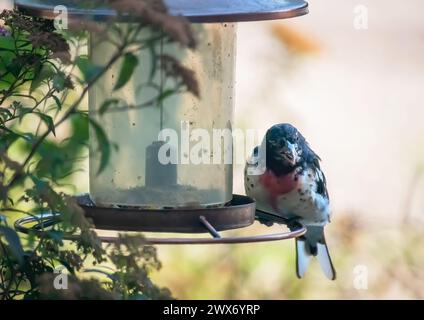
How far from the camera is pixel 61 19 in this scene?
3168mm

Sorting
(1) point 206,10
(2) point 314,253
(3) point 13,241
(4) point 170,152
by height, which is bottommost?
(2) point 314,253

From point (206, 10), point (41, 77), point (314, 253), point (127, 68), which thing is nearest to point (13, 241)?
point (127, 68)

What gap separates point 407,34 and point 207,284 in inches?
176

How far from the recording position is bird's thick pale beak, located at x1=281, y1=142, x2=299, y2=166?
4547mm

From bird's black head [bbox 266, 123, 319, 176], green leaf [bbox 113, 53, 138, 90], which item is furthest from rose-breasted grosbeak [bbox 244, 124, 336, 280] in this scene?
green leaf [bbox 113, 53, 138, 90]

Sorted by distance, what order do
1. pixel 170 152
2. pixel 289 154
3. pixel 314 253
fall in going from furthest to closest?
pixel 314 253 < pixel 289 154 < pixel 170 152

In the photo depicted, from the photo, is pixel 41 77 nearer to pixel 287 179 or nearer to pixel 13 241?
pixel 13 241

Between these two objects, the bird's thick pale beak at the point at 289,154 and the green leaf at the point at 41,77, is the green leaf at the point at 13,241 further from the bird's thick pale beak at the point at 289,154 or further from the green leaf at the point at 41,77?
the bird's thick pale beak at the point at 289,154

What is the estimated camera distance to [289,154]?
4.55 metres

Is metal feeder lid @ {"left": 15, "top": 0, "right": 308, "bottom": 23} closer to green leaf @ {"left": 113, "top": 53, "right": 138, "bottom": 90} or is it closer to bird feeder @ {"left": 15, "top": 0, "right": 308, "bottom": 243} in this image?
bird feeder @ {"left": 15, "top": 0, "right": 308, "bottom": 243}

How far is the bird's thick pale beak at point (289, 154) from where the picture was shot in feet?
14.9

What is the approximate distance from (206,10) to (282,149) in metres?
1.45

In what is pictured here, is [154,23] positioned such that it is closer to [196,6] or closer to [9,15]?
[196,6]
